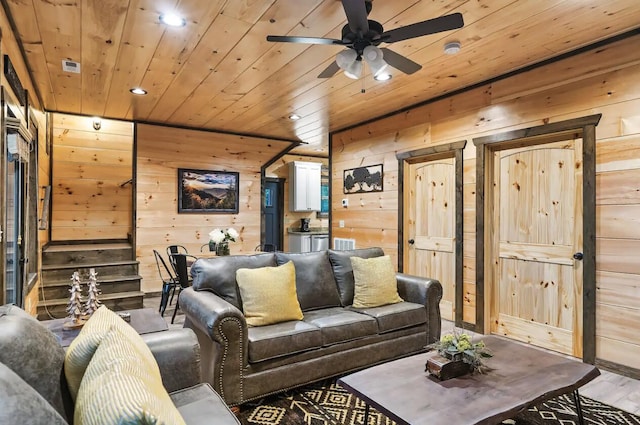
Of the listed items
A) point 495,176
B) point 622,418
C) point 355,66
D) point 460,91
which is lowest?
point 622,418

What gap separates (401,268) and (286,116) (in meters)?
2.63

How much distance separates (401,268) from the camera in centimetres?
494

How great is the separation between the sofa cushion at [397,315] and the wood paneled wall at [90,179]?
451cm

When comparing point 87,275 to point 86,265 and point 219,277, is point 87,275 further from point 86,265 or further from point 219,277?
point 219,277

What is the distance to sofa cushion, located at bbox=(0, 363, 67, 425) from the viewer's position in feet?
2.47

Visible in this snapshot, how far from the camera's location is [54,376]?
4.03ft

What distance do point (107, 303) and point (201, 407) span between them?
3867 mm

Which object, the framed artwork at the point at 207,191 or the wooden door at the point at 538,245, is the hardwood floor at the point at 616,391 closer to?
the wooden door at the point at 538,245

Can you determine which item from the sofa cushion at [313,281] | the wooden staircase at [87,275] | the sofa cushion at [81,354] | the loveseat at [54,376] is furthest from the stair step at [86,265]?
the sofa cushion at [81,354]

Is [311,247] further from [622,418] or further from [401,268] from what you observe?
[622,418]

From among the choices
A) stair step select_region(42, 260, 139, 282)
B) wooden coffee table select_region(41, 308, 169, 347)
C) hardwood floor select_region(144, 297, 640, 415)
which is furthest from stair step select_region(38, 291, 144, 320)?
hardwood floor select_region(144, 297, 640, 415)

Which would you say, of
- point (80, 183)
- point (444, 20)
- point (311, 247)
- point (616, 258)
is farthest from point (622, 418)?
point (80, 183)

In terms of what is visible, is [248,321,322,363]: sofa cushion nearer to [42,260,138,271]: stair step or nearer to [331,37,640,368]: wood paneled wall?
[331,37,640,368]: wood paneled wall

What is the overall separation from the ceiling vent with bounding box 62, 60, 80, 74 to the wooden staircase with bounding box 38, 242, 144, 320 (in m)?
2.50
